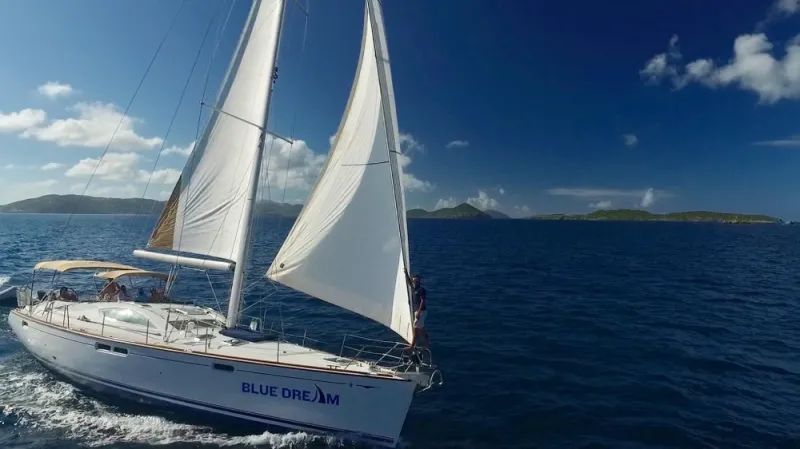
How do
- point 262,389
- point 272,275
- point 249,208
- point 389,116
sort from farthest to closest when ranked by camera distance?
point 249,208
point 272,275
point 262,389
point 389,116

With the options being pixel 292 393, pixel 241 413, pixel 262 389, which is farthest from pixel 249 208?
pixel 241 413

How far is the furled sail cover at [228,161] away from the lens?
13.5 m

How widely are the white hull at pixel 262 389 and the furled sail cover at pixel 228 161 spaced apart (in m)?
3.55

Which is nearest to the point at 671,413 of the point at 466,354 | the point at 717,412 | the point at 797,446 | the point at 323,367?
the point at 717,412

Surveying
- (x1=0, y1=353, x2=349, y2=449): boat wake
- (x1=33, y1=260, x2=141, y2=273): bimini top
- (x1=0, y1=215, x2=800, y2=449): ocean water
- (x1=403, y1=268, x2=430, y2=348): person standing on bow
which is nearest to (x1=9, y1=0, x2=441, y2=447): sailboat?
(x1=403, y1=268, x2=430, y2=348): person standing on bow

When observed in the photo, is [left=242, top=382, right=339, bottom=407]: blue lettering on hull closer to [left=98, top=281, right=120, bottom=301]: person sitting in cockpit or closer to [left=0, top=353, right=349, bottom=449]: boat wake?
[left=0, top=353, right=349, bottom=449]: boat wake

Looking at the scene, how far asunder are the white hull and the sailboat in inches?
1.3

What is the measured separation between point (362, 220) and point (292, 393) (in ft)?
16.8

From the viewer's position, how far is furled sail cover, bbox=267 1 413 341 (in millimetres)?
10742

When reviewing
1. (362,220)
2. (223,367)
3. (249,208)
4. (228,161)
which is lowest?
(223,367)

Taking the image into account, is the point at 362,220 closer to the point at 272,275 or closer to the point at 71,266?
the point at 272,275

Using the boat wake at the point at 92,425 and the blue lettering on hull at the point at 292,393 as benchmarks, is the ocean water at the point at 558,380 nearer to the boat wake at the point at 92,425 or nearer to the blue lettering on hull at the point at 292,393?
the boat wake at the point at 92,425

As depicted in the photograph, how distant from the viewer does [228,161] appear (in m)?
14.0

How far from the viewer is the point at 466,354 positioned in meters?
18.0
